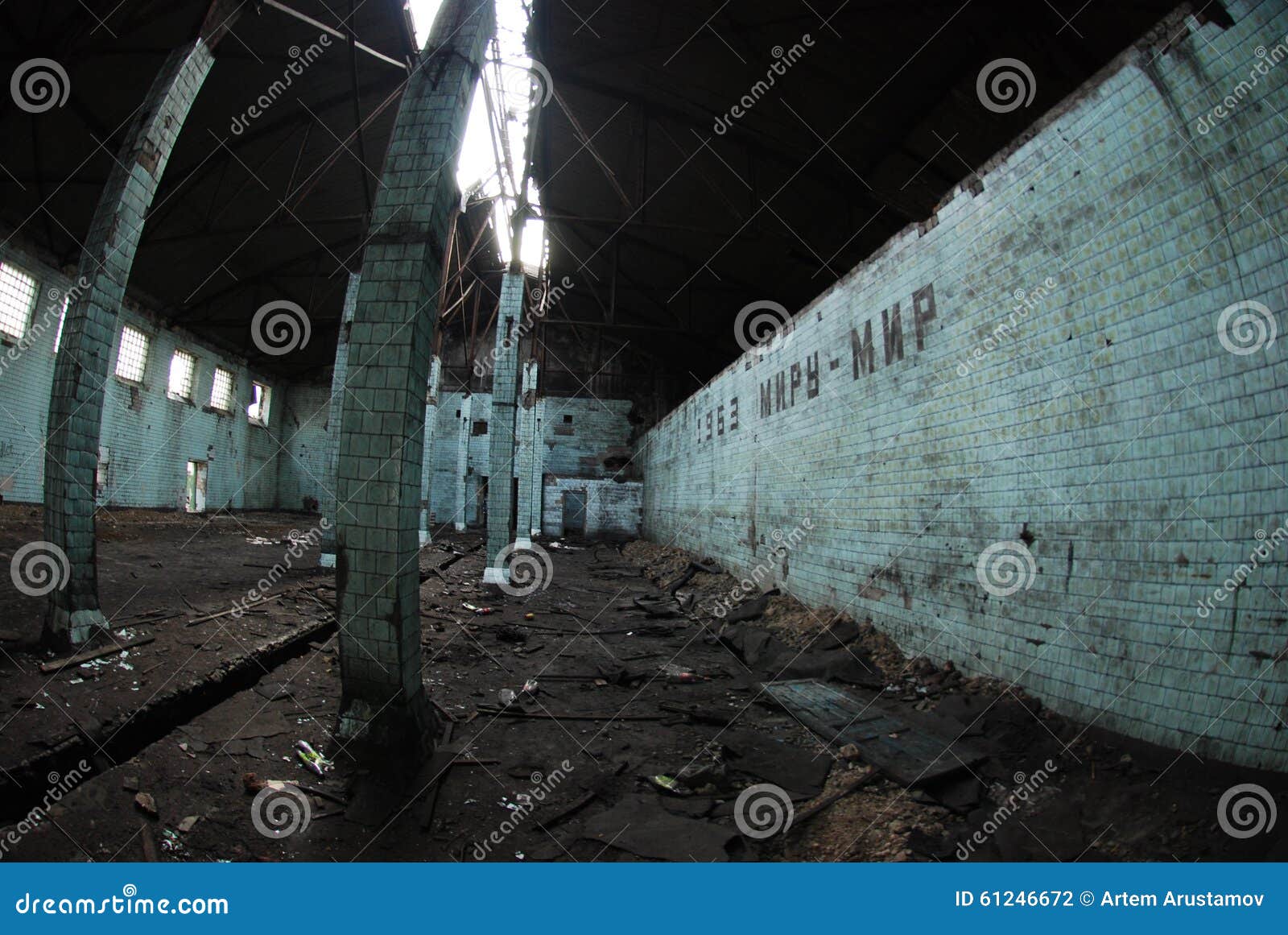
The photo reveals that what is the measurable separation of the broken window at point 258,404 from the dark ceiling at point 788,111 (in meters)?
16.2

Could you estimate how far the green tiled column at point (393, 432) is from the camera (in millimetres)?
3477

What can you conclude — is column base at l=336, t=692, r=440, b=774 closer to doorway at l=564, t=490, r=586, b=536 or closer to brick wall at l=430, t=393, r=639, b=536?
doorway at l=564, t=490, r=586, b=536

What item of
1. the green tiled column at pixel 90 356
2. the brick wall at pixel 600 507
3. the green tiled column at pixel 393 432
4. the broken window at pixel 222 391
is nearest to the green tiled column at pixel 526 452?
the brick wall at pixel 600 507

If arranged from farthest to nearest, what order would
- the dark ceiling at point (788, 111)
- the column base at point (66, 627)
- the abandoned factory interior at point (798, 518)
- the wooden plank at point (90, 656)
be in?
the dark ceiling at point (788, 111), the column base at point (66, 627), the wooden plank at point (90, 656), the abandoned factory interior at point (798, 518)

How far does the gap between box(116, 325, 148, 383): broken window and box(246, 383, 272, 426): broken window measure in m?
6.18

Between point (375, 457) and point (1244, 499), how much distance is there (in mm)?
4557

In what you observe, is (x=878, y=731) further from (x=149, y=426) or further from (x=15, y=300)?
(x=149, y=426)

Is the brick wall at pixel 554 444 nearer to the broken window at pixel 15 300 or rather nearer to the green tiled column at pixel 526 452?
the green tiled column at pixel 526 452

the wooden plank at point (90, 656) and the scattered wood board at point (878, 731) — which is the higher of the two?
the wooden plank at point (90, 656)

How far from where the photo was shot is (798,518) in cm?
737

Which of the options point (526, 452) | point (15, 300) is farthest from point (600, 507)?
point (15, 300)

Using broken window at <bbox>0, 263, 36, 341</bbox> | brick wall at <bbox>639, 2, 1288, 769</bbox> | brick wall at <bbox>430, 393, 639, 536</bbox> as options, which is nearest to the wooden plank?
brick wall at <bbox>639, 2, 1288, 769</bbox>

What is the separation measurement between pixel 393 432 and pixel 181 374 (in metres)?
20.8

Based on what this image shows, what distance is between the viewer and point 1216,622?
2723mm
